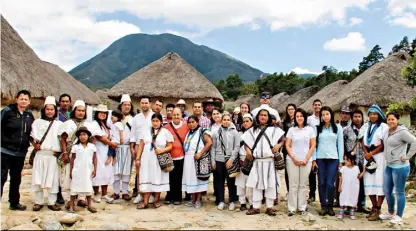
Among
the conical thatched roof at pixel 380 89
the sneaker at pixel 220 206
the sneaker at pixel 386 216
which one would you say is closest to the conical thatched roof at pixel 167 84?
the conical thatched roof at pixel 380 89

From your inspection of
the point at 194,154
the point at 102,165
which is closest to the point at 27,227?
the point at 102,165

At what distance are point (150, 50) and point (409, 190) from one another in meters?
161

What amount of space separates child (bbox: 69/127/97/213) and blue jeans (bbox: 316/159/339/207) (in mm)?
3161

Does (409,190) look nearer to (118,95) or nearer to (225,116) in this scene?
(225,116)

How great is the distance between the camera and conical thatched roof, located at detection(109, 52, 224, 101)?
48.4ft

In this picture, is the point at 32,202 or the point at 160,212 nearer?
the point at 160,212

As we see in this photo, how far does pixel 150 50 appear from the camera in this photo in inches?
6403

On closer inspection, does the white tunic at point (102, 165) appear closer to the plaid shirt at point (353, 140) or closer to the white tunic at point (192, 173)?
the white tunic at point (192, 173)

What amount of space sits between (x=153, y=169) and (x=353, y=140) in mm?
2968

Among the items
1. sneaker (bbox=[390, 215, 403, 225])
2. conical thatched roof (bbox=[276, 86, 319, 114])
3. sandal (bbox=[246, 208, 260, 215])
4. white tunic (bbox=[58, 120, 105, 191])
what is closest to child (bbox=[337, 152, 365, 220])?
sneaker (bbox=[390, 215, 403, 225])

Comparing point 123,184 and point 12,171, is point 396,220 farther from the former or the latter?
point 12,171

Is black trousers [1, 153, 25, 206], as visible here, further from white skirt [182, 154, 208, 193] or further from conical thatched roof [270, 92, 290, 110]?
conical thatched roof [270, 92, 290, 110]

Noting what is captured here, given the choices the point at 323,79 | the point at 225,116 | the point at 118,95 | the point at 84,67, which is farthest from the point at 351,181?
the point at 84,67

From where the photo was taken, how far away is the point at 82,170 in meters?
5.01
